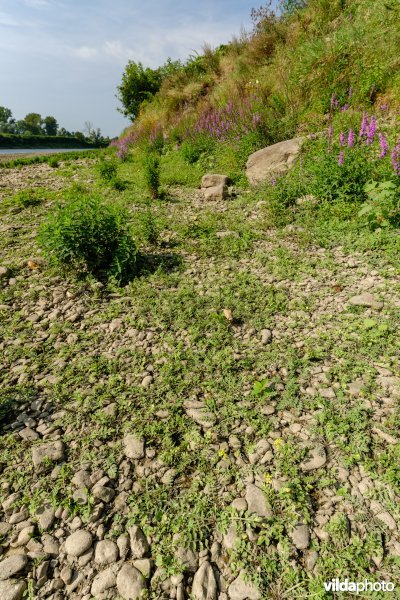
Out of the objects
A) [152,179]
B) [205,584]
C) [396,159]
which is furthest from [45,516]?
[152,179]

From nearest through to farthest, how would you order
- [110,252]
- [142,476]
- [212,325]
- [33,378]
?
[142,476], [33,378], [212,325], [110,252]

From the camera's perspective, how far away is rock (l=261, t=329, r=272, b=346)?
310cm

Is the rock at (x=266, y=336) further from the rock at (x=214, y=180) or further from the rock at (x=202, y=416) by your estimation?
the rock at (x=214, y=180)

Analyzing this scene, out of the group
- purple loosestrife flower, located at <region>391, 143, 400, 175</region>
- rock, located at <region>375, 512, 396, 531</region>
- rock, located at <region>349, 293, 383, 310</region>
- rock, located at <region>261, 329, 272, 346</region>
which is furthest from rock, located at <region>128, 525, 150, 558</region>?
purple loosestrife flower, located at <region>391, 143, 400, 175</region>

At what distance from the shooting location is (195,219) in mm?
5797

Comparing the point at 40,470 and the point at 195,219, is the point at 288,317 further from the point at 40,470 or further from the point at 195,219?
the point at 195,219

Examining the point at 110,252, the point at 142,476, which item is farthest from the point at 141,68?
the point at 142,476

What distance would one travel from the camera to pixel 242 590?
1.60 metres

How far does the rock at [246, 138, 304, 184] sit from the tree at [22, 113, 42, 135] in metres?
98.1

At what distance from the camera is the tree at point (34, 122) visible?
8538cm

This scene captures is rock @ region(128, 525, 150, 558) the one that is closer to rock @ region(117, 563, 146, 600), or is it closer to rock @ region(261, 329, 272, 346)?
rock @ region(117, 563, 146, 600)

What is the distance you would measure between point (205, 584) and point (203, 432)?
88 cm

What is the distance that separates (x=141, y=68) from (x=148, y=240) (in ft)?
79.0

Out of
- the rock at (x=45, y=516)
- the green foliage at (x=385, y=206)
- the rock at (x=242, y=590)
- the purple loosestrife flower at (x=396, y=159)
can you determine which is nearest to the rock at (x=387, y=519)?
the rock at (x=242, y=590)
